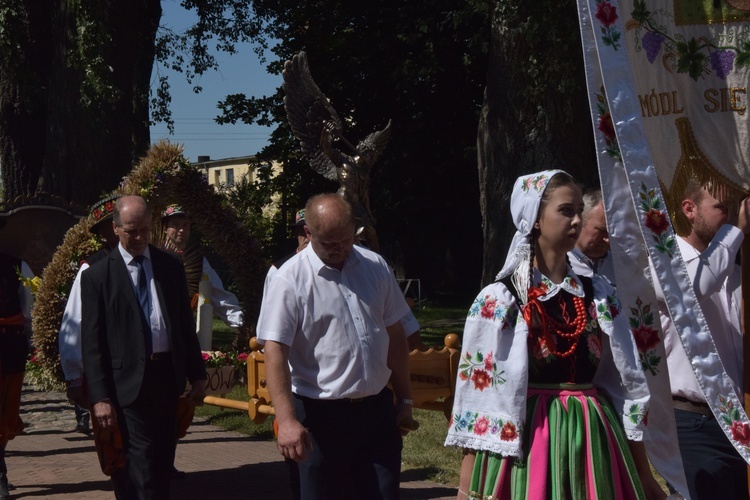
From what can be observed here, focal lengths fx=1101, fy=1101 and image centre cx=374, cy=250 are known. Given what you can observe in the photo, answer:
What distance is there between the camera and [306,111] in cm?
1029

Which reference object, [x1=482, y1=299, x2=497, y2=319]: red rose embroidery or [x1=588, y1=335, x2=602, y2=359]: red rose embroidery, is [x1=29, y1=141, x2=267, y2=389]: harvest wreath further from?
[x1=588, y1=335, x2=602, y2=359]: red rose embroidery

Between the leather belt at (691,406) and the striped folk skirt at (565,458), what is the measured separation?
0.69 meters

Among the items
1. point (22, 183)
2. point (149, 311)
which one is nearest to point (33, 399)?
point (22, 183)

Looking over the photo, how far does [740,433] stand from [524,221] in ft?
3.41

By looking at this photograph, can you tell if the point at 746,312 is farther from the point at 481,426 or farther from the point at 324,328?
the point at 324,328

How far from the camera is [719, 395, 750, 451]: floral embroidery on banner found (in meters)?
3.73

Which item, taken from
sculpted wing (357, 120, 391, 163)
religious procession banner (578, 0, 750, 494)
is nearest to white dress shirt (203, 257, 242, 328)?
sculpted wing (357, 120, 391, 163)

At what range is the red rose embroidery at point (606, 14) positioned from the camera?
3705 mm

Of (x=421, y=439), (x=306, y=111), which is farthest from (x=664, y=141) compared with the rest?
(x=306, y=111)

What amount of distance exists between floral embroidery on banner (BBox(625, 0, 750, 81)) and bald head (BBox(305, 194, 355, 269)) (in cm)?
142

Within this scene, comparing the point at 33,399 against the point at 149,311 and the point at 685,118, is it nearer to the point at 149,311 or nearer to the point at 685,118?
the point at 149,311

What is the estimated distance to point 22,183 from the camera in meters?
19.2

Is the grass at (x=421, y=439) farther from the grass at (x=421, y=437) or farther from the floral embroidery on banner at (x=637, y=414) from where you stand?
the floral embroidery on banner at (x=637, y=414)

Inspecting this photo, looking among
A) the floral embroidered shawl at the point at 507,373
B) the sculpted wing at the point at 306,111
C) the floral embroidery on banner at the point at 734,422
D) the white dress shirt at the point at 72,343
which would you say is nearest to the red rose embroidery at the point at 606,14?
the floral embroidered shawl at the point at 507,373
